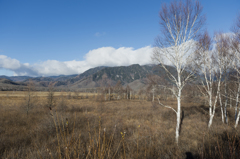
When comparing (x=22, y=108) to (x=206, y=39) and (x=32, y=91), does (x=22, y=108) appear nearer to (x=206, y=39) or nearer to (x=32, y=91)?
(x=32, y=91)

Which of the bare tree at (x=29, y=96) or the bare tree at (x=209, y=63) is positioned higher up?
the bare tree at (x=209, y=63)

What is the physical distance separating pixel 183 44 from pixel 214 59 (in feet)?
17.4

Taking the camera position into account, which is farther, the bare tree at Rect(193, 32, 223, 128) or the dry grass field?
the bare tree at Rect(193, 32, 223, 128)

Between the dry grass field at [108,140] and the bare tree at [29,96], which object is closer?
the dry grass field at [108,140]

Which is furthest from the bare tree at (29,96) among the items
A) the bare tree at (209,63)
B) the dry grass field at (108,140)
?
the bare tree at (209,63)

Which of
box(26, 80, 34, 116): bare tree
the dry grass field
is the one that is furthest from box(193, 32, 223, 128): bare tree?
box(26, 80, 34, 116): bare tree

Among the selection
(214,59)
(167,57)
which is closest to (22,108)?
(167,57)

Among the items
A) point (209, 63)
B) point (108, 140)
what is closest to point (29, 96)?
point (108, 140)

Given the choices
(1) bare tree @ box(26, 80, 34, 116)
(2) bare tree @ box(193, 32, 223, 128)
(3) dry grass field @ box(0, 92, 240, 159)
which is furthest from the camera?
(1) bare tree @ box(26, 80, 34, 116)

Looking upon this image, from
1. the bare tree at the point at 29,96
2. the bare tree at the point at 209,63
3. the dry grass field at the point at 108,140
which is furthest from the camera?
the bare tree at the point at 29,96

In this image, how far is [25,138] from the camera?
278 inches

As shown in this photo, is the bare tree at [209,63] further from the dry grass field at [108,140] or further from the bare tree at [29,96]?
the bare tree at [29,96]

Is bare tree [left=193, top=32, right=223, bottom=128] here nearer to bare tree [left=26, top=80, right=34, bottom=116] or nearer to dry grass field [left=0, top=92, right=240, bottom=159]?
dry grass field [left=0, top=92, right=240, bottom=159]

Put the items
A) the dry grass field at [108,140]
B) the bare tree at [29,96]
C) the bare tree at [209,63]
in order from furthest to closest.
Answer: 1. the bare tree at [29,96]
2. the bare tree at [209,63]
3. the dry grass field at [108,140]
